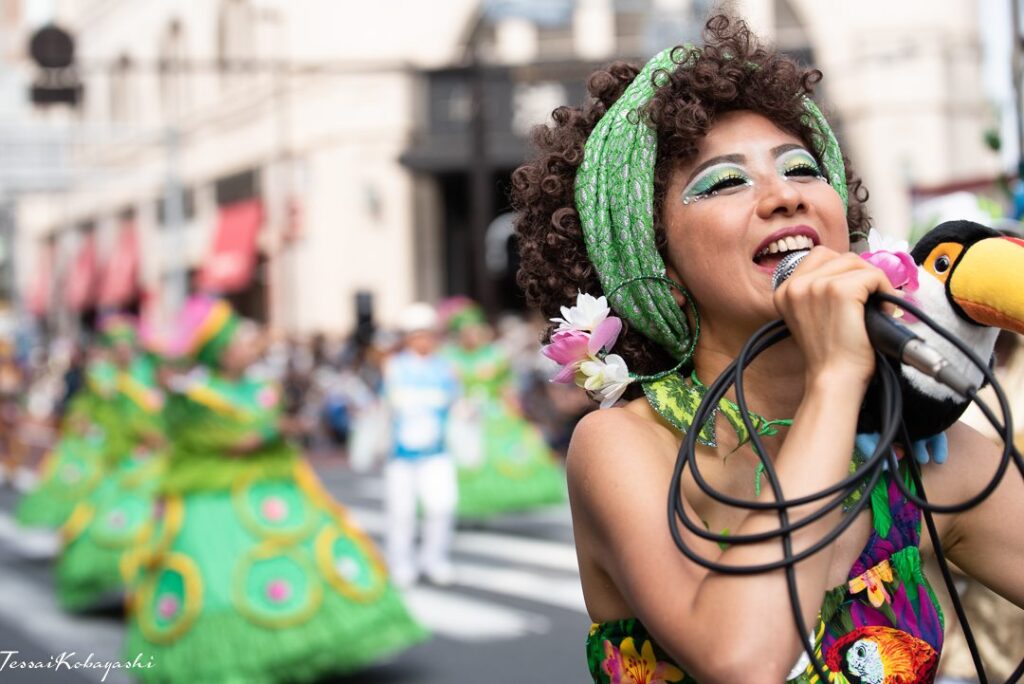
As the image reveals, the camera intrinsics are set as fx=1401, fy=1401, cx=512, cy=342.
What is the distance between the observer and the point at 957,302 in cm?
180

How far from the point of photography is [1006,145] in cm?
484

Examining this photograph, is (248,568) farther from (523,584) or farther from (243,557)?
(523,584)

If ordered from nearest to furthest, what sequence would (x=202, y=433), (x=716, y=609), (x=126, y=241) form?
1. (x=716, y=609)
2. (x=202, y=433)
3. (x=126, y=241)

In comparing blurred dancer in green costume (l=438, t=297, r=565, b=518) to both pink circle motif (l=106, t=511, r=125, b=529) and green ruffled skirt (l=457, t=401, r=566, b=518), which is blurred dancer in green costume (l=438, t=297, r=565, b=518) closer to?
green ruffled skirt (l=457, t=401, r=566, b=518)

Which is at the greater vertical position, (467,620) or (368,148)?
(368,148)

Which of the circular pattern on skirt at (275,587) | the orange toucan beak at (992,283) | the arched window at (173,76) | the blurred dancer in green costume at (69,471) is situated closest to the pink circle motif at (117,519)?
the blurred dancer in green costume at (69,471)

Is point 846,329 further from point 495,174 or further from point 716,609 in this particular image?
point 495,174

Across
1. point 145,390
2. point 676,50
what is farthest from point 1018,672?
point 145,390

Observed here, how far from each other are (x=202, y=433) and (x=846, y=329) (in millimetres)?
4972

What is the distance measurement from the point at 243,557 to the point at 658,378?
431 centimetres

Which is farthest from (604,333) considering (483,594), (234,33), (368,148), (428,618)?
(234,33)

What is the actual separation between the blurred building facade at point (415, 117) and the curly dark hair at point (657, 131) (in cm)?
1459

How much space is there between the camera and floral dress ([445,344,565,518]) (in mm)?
10820

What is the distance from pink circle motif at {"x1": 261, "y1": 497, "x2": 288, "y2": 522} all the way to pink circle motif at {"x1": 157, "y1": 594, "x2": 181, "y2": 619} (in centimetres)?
56
